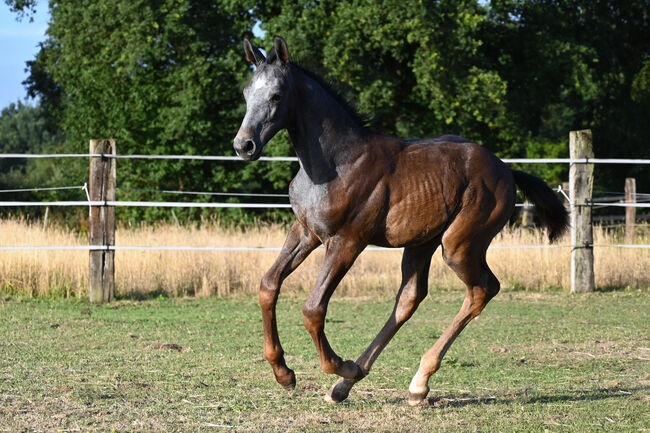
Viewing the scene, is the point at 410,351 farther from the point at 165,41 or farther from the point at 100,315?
the point at 165,41

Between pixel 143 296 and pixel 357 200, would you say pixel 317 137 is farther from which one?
pixel 143 296

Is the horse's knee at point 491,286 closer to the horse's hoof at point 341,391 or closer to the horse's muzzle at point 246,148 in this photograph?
the horse's hoof at point 341,391

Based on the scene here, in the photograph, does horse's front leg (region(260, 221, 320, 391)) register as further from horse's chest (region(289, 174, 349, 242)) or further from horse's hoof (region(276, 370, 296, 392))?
horse's chest (region(289, 174, 349, 242))

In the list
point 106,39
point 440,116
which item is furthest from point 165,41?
point 440,116

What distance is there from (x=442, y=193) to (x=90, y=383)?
2.72 meters

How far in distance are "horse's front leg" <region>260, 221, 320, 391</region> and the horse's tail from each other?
1.75m

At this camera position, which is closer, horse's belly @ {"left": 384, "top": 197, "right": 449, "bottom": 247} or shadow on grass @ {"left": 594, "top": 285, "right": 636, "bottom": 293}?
horse's belly @ {"left": 384, "top": 197, "right": 449, "bottom": 247}

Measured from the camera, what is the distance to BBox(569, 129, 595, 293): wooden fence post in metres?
11.5

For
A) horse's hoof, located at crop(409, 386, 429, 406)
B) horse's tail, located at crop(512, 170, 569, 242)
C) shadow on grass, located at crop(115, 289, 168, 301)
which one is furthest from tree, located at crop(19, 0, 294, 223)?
horse's hoof, located at crop(409, 386, 429, 406)

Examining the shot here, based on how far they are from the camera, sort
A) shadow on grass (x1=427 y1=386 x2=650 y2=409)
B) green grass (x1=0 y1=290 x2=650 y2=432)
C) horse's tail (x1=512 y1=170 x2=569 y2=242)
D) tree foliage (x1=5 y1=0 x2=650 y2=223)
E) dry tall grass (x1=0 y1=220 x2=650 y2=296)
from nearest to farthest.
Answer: green grass (x1=0 y1=290 x2=650 y2=432) < shadow on grass (x1=427 y1=386 x2=650 y2=409) < horse's tail (x1=512 y1=170 x2=569 y2=242) < dry tall grass (x1=0 y1=220 x2=650 y2=296) < tree foliage (x1=5 y1=0 x2=650 y2=223)

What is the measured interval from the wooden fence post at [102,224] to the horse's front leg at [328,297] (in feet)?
21.3

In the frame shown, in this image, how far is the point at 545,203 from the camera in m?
6.04

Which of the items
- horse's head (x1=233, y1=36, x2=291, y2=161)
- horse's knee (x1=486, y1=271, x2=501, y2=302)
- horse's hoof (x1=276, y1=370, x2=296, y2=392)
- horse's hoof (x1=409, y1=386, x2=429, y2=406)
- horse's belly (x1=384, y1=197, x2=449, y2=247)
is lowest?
horse's hoof (x1=409, y1=386, x2=429, y2=406)

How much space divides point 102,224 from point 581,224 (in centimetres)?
651
